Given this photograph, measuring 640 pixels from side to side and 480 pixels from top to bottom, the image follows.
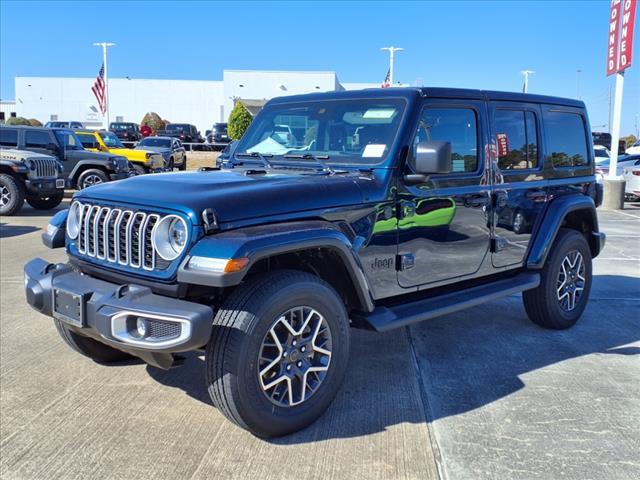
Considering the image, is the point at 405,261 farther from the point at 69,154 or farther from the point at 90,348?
the point at 69,154

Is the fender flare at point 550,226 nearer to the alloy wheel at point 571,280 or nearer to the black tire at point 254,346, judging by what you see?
the alloy wheel at point 571,280

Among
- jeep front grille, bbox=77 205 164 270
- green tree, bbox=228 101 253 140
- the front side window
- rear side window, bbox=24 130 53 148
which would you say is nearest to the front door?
the front side window

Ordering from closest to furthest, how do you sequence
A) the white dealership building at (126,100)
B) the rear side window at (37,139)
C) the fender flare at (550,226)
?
the fender flare at (550,226) < the rear side window at (37,139) < the white dealership building at (126,100)

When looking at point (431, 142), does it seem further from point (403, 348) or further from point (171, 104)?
point (171, 104)

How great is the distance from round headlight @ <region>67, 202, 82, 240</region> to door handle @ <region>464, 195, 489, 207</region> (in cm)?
261

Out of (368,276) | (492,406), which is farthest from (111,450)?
(492,406)

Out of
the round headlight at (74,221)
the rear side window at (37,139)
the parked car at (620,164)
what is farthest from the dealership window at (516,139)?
the parked car at (620,164)

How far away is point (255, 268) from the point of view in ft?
11.3

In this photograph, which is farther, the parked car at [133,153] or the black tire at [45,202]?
the parked car at [133,153]

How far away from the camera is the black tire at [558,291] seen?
5199 mm

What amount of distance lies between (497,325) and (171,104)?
60366 mm

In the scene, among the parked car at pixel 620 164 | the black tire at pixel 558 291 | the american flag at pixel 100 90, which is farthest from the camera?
the american flag at pixel 100 90

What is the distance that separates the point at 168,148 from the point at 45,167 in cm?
1214

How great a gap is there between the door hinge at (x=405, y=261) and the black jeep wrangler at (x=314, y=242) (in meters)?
0.01
